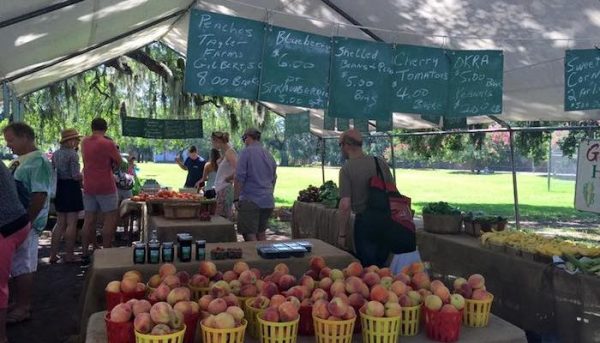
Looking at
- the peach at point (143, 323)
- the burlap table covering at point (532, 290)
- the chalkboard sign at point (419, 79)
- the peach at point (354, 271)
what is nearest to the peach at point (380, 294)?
the peach at point (354, 271)

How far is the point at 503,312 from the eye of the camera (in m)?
4.56

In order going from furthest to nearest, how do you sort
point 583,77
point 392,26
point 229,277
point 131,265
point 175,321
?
point 392,26 → point 583,77 → point 131,265 → point 229,277 → point 175,321

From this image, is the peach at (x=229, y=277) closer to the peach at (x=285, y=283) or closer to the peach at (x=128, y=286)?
the peach at (x=285, y=283)

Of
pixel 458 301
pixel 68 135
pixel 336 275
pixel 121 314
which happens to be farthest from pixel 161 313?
pixel 68 135

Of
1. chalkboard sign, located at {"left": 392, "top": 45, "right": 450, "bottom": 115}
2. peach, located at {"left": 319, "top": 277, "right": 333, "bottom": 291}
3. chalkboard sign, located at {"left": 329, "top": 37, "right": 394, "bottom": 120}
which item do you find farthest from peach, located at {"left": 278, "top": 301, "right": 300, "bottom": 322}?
chalkboard sign, located at {"left": 392, "top": 45, "right": 450, "bottom": 115}

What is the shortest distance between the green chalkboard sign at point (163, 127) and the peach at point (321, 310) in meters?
10.4

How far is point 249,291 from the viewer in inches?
100

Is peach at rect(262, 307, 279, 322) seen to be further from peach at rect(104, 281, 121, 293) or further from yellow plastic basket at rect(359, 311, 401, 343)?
peach at rect(104, 281, 121, 293)

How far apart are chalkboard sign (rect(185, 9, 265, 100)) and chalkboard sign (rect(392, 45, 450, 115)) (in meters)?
1.59

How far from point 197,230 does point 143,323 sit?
3.32 m

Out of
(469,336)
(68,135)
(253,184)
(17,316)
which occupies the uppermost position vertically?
(68,135)

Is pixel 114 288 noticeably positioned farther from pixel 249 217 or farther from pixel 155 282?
pixel 249 217

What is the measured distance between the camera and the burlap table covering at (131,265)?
128 inches

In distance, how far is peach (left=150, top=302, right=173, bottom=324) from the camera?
6.63 ft
